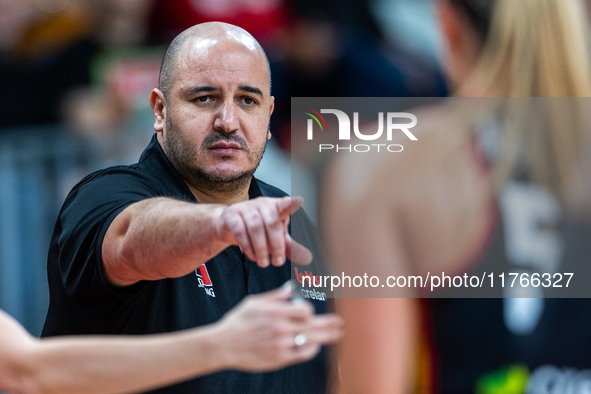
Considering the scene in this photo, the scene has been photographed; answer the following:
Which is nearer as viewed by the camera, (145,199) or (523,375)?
(523,375)

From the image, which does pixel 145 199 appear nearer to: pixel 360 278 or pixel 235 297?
pixel 235 297

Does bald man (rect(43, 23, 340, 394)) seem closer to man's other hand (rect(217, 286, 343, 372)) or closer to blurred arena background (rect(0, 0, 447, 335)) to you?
man's other hand (rect(217, 286, 343, 372))

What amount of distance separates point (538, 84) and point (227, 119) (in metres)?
0.62

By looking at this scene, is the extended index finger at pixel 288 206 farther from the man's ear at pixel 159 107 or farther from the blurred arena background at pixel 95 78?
the blurred arena background at pixel 95 78

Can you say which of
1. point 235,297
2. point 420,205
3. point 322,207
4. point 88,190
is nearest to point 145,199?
point 88,190

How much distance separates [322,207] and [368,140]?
19cm

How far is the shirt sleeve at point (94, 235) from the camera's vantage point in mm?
1181

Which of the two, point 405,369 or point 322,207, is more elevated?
point 322,207

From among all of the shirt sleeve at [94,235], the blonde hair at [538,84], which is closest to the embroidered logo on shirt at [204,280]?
the shirt sleeve at [94,235]

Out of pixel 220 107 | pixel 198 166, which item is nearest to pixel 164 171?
pixel 198 166

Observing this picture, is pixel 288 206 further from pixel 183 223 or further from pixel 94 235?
pixel 94 235

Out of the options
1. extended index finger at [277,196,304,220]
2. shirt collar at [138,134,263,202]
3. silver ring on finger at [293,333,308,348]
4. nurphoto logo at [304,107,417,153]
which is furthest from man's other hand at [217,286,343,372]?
shirt collar at [138,134,263,202]

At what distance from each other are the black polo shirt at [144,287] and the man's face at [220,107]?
10cm

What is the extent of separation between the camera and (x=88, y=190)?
128 cm
